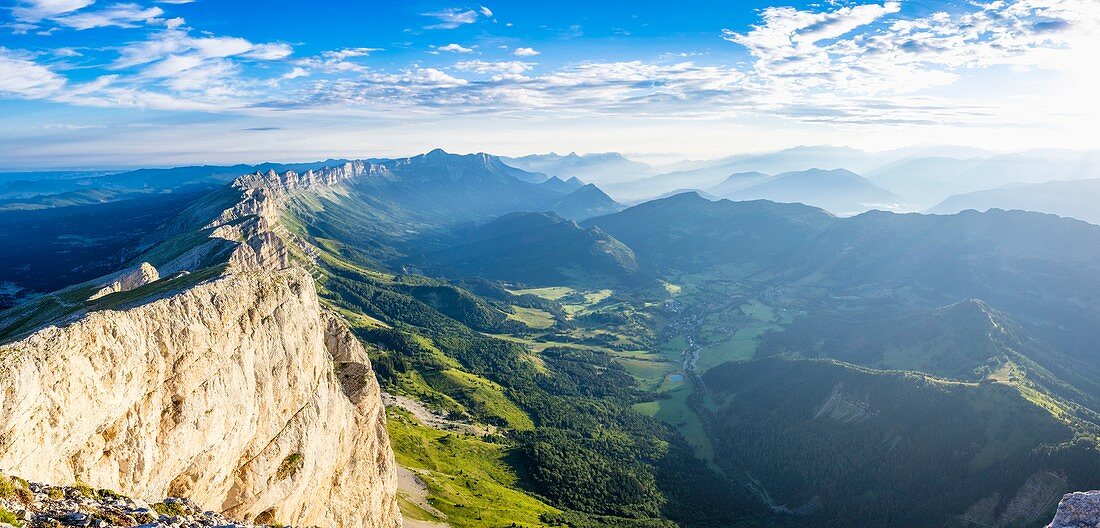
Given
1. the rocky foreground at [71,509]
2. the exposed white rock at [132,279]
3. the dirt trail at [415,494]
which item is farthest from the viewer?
the dirt trail at [415,494]

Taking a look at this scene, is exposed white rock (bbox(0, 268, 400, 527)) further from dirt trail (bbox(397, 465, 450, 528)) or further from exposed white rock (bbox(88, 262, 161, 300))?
exposed white rock (bbox(88, 262, 161, 300))

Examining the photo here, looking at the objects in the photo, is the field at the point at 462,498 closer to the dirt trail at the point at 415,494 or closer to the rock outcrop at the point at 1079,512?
the dirt trail at the point at 415,494

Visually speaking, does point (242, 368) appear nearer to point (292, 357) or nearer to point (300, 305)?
point (292, 357)

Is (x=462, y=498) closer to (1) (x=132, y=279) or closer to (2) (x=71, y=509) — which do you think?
(1) (x=132, y=279)

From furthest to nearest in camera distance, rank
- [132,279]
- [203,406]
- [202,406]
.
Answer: [132,279] → [203,406] → [202,406]

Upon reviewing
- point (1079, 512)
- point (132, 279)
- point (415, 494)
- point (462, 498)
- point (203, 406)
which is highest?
point (132, 279)

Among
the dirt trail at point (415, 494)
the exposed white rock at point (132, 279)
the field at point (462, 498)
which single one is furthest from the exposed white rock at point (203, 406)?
the field at point (462, 498)

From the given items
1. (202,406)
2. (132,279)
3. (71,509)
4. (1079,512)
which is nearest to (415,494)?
(132,279)
